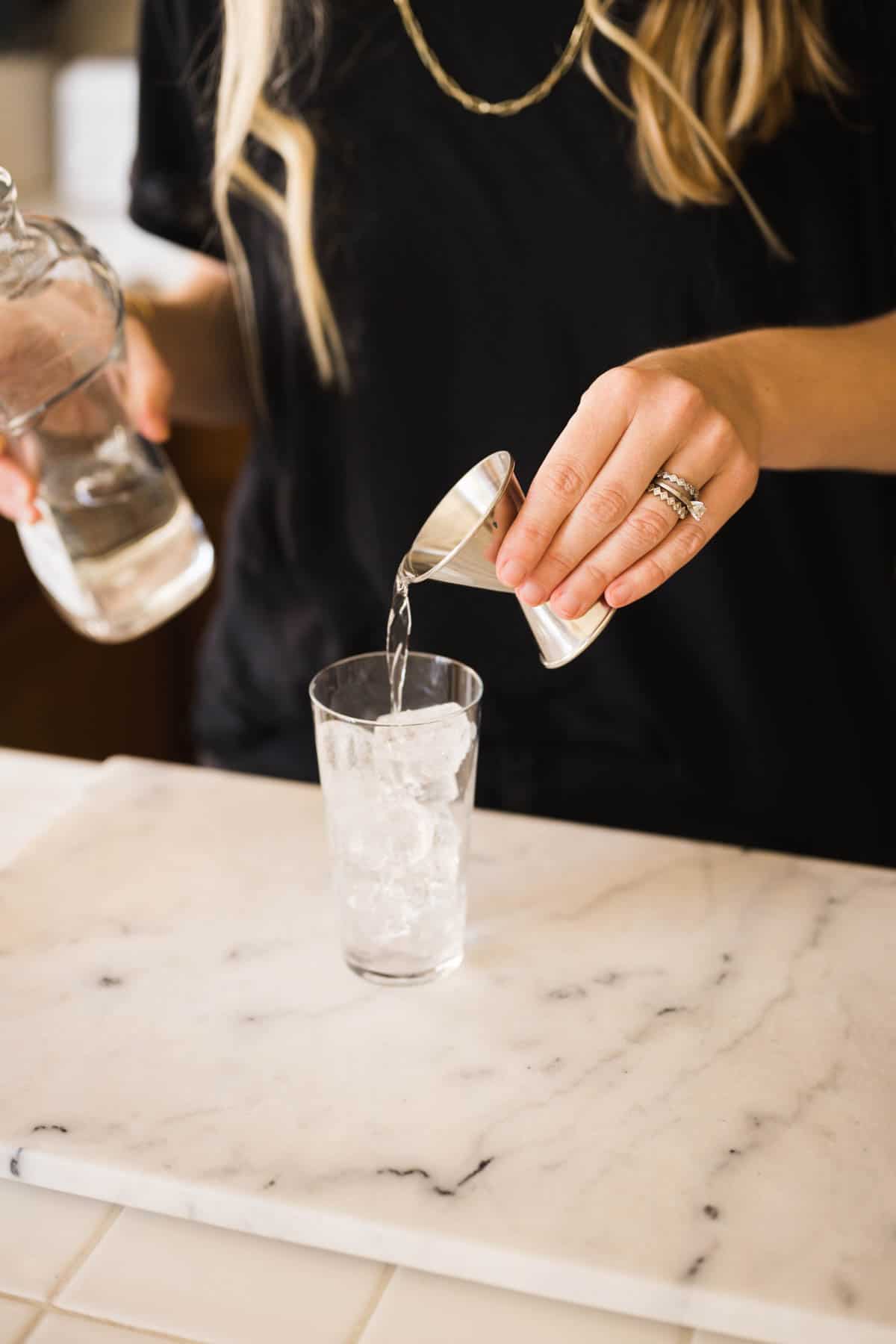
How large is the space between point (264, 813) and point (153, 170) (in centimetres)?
69

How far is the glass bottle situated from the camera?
98 cm

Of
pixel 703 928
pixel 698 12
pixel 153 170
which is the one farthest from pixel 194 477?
pixel 703 928

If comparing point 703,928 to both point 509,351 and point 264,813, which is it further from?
point 509,351

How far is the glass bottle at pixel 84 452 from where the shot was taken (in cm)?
98

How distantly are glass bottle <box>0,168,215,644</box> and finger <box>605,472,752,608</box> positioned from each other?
471mm

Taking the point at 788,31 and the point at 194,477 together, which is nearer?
the point at 788,31

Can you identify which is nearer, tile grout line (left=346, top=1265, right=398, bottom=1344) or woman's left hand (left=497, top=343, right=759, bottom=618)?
tile grout line (left=346, top=1265, right=398, bottom=1344)

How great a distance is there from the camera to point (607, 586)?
0.78 meters

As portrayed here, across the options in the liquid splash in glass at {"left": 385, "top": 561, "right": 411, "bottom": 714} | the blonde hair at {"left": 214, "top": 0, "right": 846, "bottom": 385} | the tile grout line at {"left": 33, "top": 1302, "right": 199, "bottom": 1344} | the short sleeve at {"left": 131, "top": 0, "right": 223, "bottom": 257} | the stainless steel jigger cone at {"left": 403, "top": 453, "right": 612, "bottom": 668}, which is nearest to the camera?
the tile grout line at {"left": 33, "top": 1302, "right": 199, "bottom": 1344}

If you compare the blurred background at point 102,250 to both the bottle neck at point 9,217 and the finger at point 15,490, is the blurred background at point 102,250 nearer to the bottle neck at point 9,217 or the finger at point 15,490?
the finger at point 15,490

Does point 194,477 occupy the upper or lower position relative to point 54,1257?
lower

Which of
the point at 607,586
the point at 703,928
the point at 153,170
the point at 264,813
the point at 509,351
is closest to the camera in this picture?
the point at 607,586

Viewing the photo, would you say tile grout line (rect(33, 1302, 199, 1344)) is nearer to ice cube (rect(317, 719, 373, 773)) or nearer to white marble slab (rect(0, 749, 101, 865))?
ice cube (rect(317, 719, 373, 773))

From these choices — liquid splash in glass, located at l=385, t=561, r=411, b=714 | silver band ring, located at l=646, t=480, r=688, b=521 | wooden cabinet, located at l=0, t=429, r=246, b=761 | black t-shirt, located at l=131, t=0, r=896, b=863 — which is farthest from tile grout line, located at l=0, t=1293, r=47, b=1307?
wooden cabinet, located at l=0, t=429, r=246, b=761
